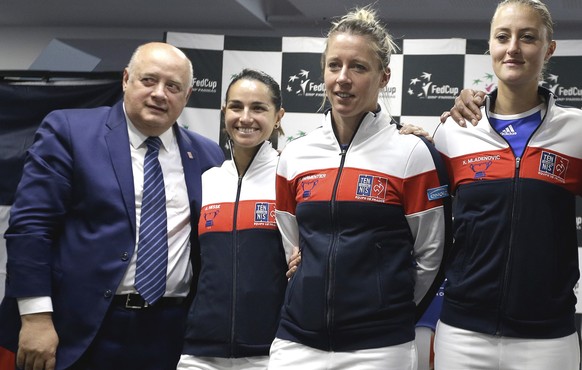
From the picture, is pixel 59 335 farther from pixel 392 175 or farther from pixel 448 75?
pixel 448 75

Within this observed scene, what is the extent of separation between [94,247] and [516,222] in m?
1.36

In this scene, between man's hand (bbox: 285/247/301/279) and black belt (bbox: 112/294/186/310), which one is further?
black belt (bbox: 112/294/186/310)

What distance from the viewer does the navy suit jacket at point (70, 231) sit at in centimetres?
232

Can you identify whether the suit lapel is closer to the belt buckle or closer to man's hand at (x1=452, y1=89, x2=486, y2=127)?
the belt buckle

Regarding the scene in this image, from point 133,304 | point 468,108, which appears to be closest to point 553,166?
point 468,108

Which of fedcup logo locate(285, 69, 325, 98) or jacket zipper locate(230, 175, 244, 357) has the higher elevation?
fedcup logo locate(285, 69, 325, 98)

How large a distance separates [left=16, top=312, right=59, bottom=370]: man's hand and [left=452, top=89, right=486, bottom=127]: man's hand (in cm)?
147

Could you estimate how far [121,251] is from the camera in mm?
2393

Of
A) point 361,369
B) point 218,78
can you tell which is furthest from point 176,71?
point 218,78

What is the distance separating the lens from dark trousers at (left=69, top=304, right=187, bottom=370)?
2377mm

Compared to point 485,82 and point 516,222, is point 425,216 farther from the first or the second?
point 485,82

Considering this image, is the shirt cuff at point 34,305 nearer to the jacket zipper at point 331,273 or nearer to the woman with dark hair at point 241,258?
the woman with dark hair at point 241,258

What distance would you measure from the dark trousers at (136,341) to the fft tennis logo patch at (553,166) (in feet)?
4.36

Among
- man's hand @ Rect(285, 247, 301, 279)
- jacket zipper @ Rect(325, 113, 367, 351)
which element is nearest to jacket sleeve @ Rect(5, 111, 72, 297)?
man's hand @ Rect(285, 247, 301, 279)
